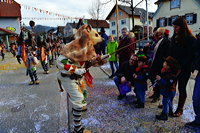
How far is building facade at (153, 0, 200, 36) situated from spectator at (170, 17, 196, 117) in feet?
75.9

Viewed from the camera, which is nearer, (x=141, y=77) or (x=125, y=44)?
(x=141, y=77)

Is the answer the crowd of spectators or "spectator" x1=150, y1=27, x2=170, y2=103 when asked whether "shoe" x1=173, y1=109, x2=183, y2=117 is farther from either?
"spectator" x1=150, y1=27, x2=170, y2=103

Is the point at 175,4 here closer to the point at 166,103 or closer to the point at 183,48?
the point at 183,48

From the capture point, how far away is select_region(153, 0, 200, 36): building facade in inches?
899

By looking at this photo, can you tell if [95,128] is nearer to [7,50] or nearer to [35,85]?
[35,85]

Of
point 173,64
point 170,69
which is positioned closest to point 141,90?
point 170,69

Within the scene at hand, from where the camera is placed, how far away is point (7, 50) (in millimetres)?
25797

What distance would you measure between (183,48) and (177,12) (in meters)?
26.9

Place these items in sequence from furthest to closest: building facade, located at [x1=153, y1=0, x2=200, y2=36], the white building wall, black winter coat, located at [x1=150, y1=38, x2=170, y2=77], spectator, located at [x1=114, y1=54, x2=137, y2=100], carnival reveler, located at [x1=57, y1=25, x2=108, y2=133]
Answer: the white building wall
building facade, located at [x1=153, y1=0, x2=200, y2=36]
spectator, located at [x1=114, y1=54, x2=137, y2=100]
black winter coat, located at [x1=150, y1=38, x2=170, y2=77]
carnival reveler, located at [x1=57, y1=25, x2=108, y2=133]

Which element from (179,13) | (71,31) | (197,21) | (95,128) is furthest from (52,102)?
(179,13)

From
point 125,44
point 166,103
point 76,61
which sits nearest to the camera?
point 76,61

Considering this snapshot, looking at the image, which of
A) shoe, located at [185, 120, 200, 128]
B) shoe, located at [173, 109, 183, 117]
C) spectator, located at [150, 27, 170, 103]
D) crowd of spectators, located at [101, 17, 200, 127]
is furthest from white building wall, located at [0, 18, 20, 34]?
shoe, located at [185, 120, 200, 128]

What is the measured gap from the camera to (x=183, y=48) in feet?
8.87

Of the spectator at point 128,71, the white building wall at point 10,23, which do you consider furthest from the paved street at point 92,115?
the white building wall at point 10,23
